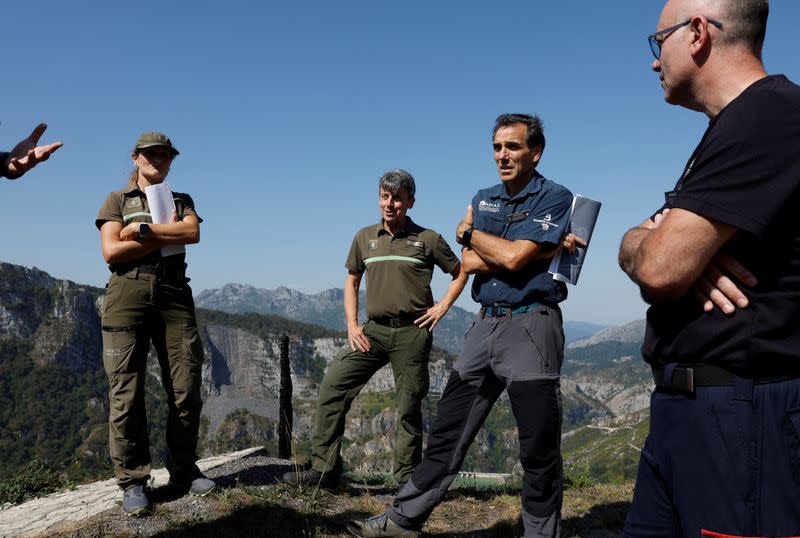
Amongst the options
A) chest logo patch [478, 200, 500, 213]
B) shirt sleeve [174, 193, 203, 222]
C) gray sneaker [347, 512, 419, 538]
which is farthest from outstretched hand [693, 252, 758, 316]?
shirt sleeve [174, 193, 203, 222]

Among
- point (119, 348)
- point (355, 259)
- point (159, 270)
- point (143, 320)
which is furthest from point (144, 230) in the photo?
point (355, 259)

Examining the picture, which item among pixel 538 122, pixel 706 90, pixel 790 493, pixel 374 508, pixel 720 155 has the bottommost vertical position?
pixel 374 508

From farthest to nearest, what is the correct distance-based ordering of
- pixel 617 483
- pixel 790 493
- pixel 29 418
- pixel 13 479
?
1. pixel 29 418
2. pixel 617 483
3. pixel 13 479
4. pixel 790 493

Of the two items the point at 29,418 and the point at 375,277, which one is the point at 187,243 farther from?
the point at 29,418

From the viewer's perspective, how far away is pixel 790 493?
6.14ft

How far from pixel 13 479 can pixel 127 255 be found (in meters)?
4.77

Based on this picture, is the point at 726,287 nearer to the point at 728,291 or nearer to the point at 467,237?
the point at 728,291

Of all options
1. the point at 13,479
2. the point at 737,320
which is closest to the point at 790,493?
the point at 737,320

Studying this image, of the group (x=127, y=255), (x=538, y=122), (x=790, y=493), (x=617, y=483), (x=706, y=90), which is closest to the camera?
(x=790, y=493)

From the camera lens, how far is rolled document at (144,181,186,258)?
5.47 metres

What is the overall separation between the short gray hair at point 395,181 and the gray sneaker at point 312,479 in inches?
130

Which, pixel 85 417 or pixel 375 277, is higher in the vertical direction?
pixel 375 277

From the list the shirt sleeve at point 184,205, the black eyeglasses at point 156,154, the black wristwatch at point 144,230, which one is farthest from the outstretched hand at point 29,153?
the shirt sleeve at point 184,205

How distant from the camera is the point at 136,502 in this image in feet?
17.7
